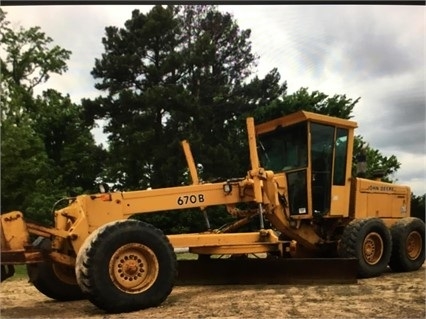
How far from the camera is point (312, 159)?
6.77 metres

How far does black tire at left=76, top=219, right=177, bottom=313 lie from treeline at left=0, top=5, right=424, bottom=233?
2.53 ft

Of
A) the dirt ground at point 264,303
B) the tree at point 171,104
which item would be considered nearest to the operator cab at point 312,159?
the tree at point 171,104

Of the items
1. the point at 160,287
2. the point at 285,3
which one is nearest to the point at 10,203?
Answer: the point at 160,287

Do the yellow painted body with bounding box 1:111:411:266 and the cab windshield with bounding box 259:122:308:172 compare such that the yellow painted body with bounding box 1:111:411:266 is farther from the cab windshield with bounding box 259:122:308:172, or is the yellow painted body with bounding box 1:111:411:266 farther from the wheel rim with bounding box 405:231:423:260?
the wheel rim with bounding box 405:231:423:260

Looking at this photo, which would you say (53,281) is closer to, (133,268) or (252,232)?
(133,268)

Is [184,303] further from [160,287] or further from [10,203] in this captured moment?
[10,203]

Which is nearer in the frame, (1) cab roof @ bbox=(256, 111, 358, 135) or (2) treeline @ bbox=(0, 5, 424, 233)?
(2) treeline @ bbox=(0, 5, 424, 233)

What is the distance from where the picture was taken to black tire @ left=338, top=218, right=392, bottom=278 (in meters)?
6.70

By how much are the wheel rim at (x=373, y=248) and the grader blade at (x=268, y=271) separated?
812 millimetres

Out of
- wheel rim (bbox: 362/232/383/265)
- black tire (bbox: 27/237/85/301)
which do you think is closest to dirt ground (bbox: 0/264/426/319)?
black tire (bbox: 27/237/85/301)

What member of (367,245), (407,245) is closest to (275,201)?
(367,245)

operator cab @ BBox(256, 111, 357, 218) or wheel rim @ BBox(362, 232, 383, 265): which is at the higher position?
operator cab @ BBox(256, 111, 357, 218)

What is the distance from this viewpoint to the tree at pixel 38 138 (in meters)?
4.49

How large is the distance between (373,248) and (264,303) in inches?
98.3
